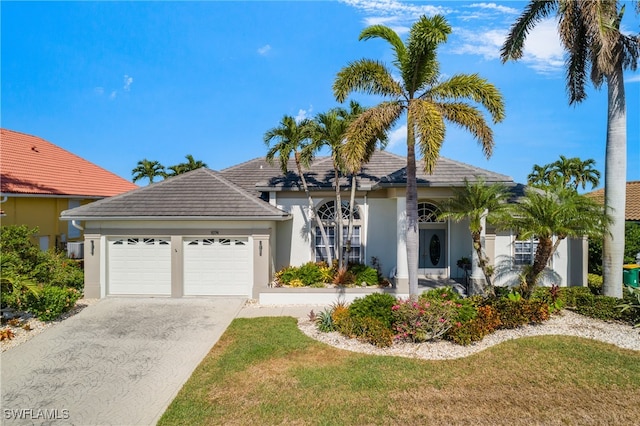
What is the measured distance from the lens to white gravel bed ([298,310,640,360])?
8.01 m

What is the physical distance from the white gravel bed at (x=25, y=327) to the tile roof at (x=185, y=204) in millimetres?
3475

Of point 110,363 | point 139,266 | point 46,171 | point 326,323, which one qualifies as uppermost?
point 46,171

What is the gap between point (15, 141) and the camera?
20.0 metres

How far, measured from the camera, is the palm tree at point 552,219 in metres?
9.66

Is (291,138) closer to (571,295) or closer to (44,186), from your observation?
(571,295)

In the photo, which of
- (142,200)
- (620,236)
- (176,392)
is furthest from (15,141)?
(620,236)

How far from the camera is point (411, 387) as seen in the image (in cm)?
639

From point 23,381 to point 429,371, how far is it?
8.19 metres

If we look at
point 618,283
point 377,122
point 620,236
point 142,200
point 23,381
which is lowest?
point 23,381

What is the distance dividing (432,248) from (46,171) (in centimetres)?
2099

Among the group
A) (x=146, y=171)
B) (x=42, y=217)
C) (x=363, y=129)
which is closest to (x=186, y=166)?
(x=146, y=171)

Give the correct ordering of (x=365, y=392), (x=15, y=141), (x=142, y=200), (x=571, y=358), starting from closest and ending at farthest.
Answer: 1. (x=365, y=392)
2. (x=571, y=358)
3. (x=142, y=200)
4. (x=15, y=141)

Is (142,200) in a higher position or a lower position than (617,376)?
higher

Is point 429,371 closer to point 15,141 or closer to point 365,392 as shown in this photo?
point 365,392
